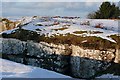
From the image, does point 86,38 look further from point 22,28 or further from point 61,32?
point 22,28

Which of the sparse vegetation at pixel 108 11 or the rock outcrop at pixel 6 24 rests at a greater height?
the sparse vegetation at pixel 108 11

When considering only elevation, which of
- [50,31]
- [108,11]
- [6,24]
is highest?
[108,11]

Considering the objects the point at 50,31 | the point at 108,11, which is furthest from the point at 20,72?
A: the point at 108,11

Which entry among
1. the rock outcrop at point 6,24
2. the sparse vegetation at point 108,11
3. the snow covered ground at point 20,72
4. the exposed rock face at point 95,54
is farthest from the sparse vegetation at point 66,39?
the sparse vegetation at point 108,11

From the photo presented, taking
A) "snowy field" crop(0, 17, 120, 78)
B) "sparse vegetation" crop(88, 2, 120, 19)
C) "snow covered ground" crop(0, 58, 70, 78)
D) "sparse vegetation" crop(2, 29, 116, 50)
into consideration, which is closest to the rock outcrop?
"snowy field" crop(0, 17, 120, 78)

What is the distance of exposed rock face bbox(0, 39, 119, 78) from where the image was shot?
48.2 ft

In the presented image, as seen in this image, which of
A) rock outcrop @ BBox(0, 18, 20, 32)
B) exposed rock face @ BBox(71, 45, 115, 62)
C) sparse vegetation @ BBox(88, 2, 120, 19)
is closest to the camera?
exposed rock face @ BBox(71, 45, 115, 62)

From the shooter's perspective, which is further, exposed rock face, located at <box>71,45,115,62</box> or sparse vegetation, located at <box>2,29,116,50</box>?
sparse vegetation, located at <box>2,29,116,50</box>

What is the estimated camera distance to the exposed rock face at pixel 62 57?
1469cm

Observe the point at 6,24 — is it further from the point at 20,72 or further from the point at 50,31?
the point at 20,72

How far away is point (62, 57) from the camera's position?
15.8m

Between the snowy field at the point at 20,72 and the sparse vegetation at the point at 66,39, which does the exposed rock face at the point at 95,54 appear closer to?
the sparse vegetation at the point at 66,39

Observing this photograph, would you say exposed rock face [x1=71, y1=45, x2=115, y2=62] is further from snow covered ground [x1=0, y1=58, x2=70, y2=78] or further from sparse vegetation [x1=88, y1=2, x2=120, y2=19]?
sparse vegetation [x1=88, y1=2, x2=120, y2=19]

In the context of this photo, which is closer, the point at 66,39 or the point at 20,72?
the point at 20,72
